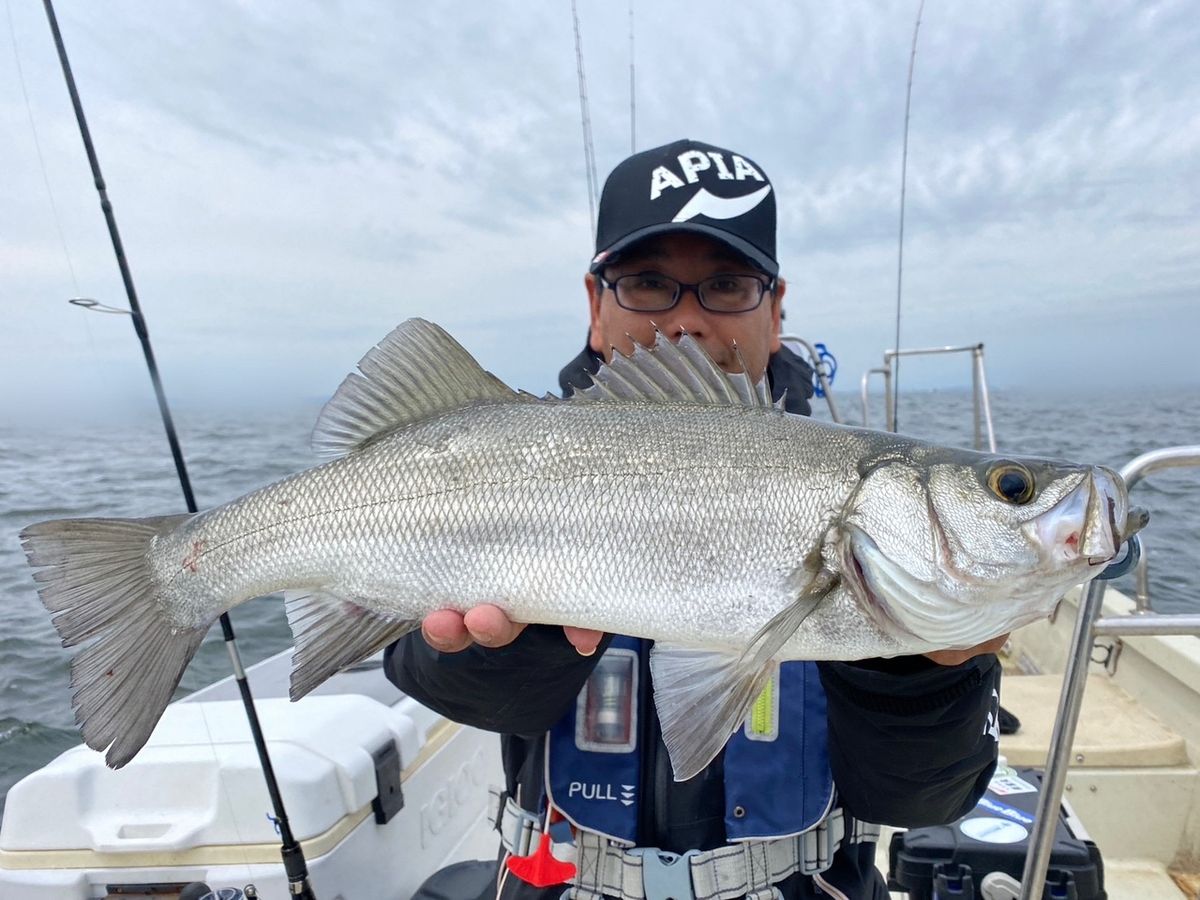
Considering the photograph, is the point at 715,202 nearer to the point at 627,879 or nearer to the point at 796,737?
the point at 796,737

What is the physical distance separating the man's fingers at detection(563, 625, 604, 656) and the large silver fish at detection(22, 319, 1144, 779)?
0.28 ft

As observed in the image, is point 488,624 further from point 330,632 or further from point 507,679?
point 330,632

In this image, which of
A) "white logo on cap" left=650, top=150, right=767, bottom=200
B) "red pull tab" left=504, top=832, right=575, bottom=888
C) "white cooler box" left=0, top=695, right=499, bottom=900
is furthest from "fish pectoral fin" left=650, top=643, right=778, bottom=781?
"white logo on cap" left=650, top=150, right=767, bottom=200

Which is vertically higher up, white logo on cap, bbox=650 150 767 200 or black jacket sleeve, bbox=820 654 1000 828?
white logo on cap, bbox=650 150 767 200

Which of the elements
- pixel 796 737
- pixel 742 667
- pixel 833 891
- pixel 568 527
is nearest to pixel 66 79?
pixel 568 527

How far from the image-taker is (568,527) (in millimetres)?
1679

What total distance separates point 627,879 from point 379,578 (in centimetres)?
104

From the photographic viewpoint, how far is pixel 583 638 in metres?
1.75

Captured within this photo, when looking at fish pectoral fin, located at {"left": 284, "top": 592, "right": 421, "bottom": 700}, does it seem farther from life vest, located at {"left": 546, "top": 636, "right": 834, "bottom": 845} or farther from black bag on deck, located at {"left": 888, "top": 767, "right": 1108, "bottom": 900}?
black bag on deck, located at {"left": 888, "top": 767, "right": 1108, "bottom": 900}

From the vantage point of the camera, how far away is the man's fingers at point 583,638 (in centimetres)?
174

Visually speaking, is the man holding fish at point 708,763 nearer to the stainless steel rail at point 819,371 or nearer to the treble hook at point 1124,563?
the treble hook at point 1124,563

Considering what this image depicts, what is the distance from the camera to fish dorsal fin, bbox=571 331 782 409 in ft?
6.06

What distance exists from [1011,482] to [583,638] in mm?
1025

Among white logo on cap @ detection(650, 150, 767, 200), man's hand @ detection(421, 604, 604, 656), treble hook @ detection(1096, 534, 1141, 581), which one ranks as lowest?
man's hand @ detection(421, 604, 604, 656)
